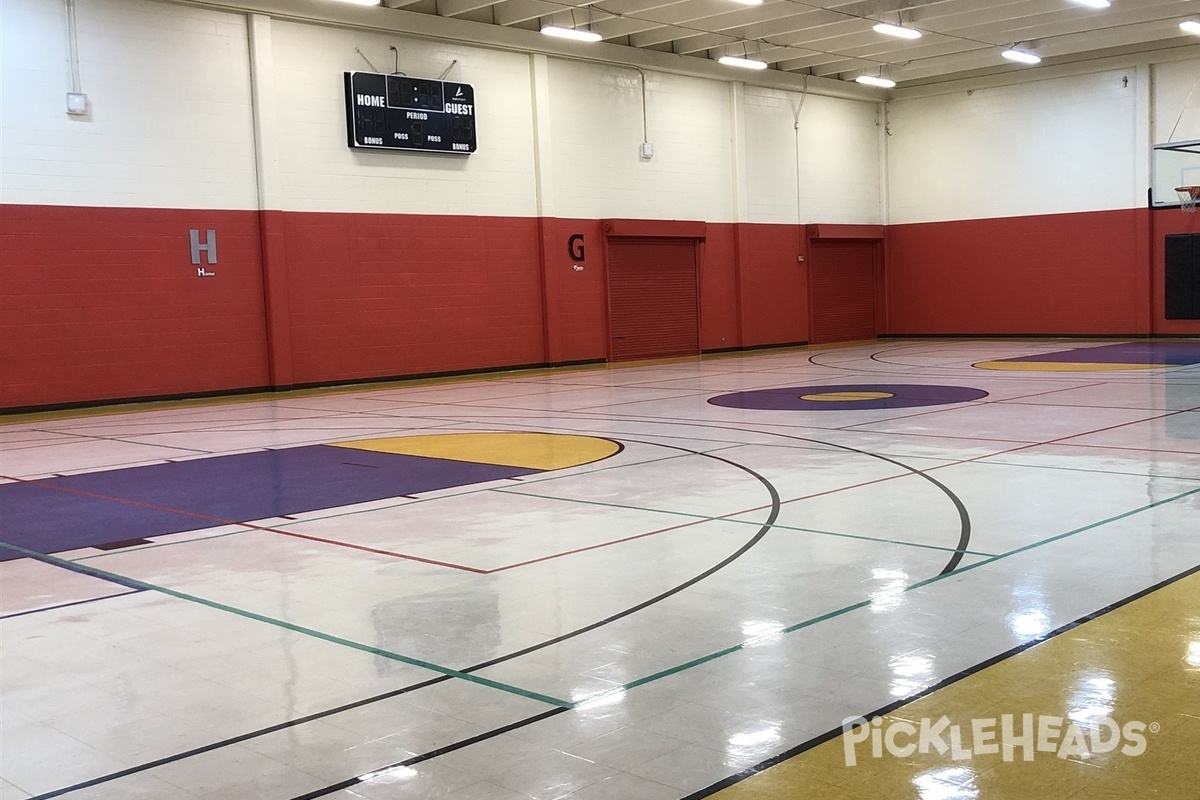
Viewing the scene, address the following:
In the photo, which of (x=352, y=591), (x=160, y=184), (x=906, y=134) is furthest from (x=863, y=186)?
(x=352, y=591)

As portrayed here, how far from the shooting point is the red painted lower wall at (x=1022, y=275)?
2292 centimetres

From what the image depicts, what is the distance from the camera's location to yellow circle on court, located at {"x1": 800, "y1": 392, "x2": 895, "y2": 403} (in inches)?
501

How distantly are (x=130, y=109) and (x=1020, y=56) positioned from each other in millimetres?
16272

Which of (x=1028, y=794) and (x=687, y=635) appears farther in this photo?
(x=687, y=635)

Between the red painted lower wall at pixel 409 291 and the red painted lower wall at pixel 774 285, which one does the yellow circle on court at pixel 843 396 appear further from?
the red painted lower wall at pixel 774 285

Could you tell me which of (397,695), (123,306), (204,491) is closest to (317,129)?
(123,306)


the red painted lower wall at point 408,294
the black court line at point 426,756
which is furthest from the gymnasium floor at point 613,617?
the red painted lower wall at point 408,294

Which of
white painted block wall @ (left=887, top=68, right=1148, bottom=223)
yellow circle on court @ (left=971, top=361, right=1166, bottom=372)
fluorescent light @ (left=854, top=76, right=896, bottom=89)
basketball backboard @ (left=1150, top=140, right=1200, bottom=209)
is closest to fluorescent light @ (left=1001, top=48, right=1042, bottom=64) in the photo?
white painted block wall @ (left=887, top=68, right=1148, bottom=223)

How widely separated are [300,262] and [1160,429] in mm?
12246

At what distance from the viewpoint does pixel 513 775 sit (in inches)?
113

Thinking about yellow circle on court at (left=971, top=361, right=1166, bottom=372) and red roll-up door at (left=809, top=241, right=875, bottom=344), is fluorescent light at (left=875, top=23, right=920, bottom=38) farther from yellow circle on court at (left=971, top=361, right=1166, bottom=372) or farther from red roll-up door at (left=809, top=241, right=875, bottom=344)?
yellow circle on court at (left=971, top=361, right=1166, bottom=372)

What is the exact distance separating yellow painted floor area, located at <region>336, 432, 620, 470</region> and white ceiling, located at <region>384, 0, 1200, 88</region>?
30.5 feet

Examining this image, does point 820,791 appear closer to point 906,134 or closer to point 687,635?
point 687,635

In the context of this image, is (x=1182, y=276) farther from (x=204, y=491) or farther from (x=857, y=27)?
(x=204, y=491)
